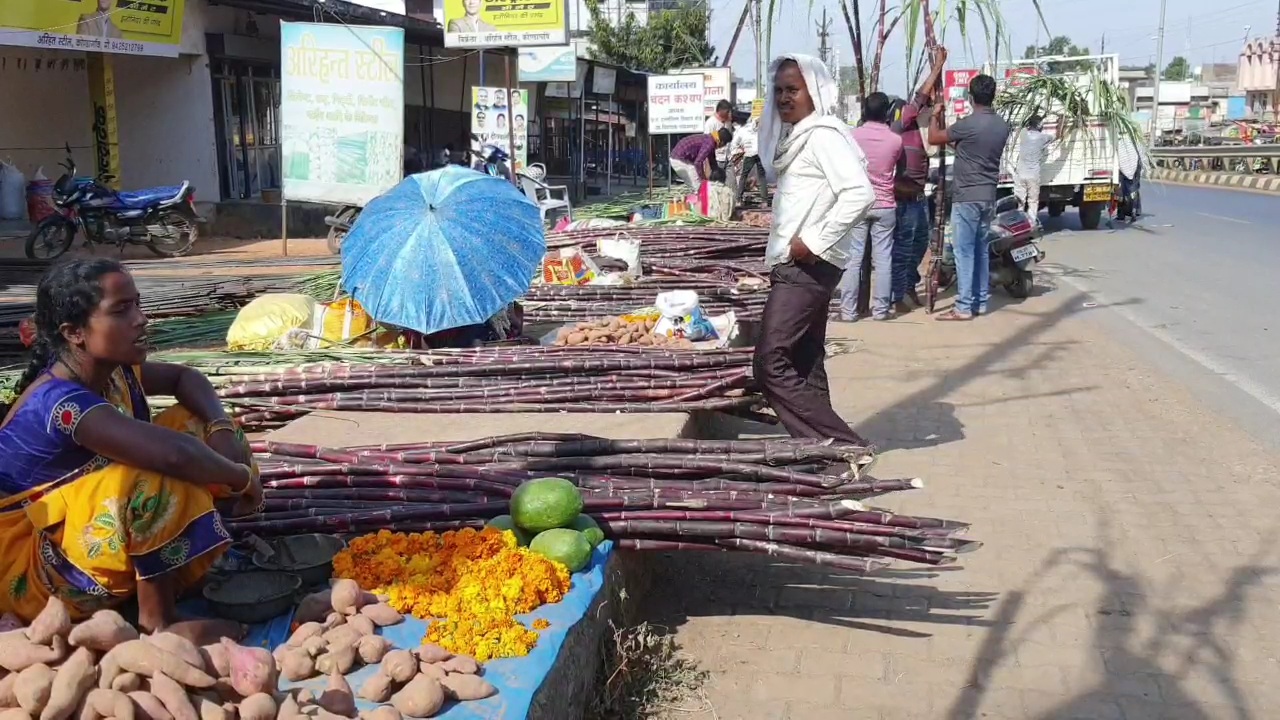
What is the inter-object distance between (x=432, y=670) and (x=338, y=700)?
0.80 ft

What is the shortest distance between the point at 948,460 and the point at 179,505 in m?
3.91

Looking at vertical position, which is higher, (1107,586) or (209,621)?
(209,621)

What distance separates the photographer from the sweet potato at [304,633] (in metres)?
2.57

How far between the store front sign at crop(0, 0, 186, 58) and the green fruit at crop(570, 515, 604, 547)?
11.4 meters

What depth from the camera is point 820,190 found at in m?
4.48

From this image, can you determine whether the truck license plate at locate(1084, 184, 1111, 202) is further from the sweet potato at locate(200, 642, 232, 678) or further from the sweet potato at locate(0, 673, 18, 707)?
the sweet potato at locate(0, 673, 18, 707)

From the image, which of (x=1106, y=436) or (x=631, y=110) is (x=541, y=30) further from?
(x=631, y=110)

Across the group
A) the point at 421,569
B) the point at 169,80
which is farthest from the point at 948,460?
the point at 169,80

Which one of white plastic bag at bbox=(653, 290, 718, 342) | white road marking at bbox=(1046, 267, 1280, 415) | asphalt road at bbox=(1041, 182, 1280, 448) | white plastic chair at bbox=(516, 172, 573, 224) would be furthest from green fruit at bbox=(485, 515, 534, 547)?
white plastic chair at bbox=(516, 172, 573, 224)

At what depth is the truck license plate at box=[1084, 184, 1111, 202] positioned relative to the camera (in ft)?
51.9

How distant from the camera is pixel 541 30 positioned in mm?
11836

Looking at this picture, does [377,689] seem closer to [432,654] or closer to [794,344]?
[432,654]

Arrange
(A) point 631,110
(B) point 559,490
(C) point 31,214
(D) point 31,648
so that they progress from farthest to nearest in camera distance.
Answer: (A) point 631,110, (C) point 31,214, (B) point 559,490, (D) point 31,648

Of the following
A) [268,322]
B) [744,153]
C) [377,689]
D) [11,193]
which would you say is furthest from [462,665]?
[11,193]
